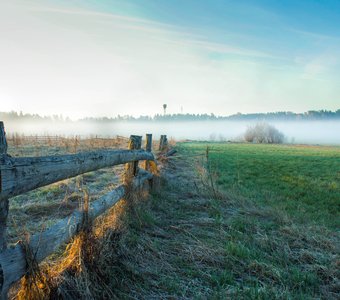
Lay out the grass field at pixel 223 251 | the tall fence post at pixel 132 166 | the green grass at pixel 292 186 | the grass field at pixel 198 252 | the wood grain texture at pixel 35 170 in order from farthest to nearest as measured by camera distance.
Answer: the green grass at pixel 292 186, the tall fence post at pixel 132 166, the grass field at pixel 223 251, the grass field at pixel 198 252, the wood grain texture at pixel 35 170

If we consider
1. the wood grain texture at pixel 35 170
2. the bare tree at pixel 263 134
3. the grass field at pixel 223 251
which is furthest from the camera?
the bare tree at pixel 263 134

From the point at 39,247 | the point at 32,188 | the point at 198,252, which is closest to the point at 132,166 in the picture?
the point at 198,252

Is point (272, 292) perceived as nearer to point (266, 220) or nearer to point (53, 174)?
point (53, 174)

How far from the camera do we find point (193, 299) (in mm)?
3113

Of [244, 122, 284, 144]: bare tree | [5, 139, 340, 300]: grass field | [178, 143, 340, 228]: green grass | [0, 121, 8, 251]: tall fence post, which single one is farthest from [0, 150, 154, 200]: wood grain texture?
[244, 122, 284, 144]: bare tree

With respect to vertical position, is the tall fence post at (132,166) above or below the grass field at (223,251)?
above

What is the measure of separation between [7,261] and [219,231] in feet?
11.6

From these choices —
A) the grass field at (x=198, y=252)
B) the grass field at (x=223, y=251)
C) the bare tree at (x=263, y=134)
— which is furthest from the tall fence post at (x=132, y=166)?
the bare tree at (x=263, y=134)

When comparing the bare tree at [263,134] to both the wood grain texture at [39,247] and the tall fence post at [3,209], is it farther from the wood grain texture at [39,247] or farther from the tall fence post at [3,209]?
the tall fence post at [3,209]

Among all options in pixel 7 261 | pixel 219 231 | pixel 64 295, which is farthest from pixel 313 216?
pixel 7 261

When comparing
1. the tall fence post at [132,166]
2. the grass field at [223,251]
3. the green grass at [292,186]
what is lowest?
the green grass at [292,186]

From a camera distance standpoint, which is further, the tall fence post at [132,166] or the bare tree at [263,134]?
the bare tree at [263,134]

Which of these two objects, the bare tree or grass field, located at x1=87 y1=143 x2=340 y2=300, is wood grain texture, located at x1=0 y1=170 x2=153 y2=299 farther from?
the bare tree

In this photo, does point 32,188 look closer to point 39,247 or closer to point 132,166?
point 39,247
